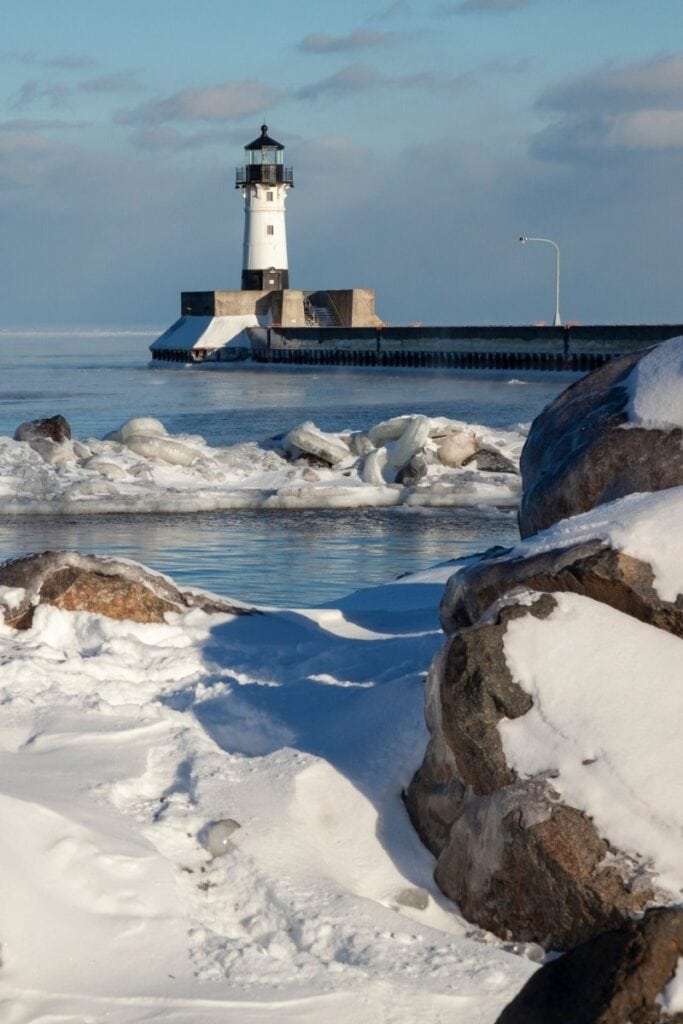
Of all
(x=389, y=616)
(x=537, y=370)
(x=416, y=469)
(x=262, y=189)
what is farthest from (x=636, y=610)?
(x=262, y=189)

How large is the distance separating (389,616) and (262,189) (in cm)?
6256

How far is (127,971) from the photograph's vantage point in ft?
11.3

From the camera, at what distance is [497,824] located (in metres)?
3.89

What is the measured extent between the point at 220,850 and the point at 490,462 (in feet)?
42.8

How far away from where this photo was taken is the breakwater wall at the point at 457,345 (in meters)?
50.8

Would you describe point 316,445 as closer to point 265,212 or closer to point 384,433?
point 384,433

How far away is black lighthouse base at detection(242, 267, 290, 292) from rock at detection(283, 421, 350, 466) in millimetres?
51198

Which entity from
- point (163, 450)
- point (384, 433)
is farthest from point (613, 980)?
point (163, 450)

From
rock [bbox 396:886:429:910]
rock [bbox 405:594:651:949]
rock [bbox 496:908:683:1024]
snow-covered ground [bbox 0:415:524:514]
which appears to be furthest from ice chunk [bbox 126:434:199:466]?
rock [bbox 496:908:683:1024]

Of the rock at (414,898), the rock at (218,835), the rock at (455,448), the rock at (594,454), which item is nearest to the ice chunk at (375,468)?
the rock at (455,448)

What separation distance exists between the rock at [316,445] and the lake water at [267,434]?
2.67 metres

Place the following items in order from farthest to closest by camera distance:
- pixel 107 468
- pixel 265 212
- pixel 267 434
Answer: pixel 265 212, pixel 267 434, pixel 107 468

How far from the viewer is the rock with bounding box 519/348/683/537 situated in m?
6.01

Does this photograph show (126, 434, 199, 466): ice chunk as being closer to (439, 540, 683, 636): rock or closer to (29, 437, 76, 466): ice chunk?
(29, 437, 76, 466): ice chunk
